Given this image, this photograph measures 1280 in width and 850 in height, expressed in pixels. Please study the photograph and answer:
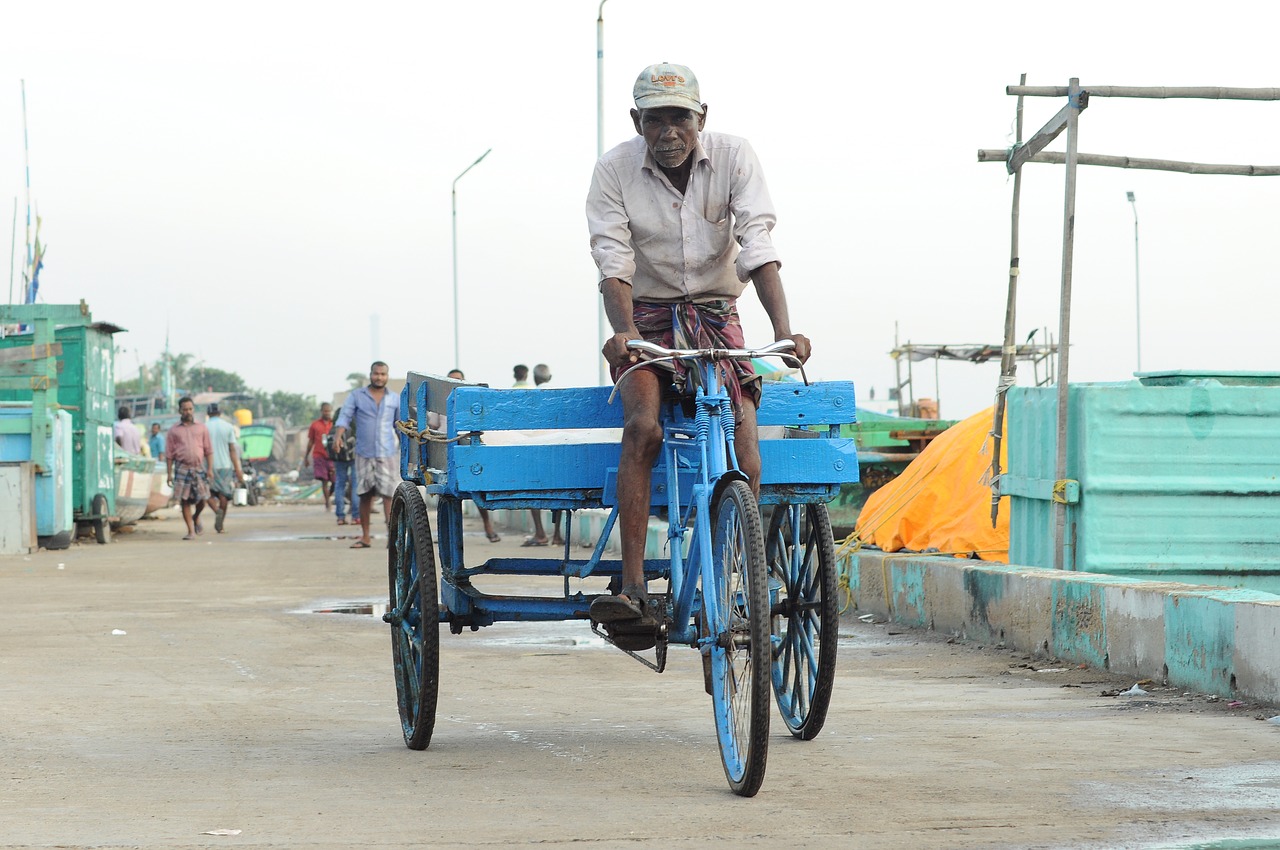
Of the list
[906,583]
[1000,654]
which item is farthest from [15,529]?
[1000,654]

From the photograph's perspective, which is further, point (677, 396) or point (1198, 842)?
point (677, 396)

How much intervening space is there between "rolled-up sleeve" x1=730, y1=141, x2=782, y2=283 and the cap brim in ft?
1.07

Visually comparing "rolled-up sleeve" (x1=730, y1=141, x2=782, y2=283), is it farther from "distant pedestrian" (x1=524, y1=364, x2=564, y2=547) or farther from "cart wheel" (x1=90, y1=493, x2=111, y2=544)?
"cart wheel" (x1=90, y1=493, x2=111, y2=544)

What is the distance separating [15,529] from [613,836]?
15416 mm

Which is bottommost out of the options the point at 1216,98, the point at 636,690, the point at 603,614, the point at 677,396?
the point at 636,690

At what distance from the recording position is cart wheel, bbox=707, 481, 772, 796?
472 centimetres

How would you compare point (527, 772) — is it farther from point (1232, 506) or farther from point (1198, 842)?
point (1232, 506)

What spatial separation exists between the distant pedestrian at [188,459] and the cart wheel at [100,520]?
97 centimetres

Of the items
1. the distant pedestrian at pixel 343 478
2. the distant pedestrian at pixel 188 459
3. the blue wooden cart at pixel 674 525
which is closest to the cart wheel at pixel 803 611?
the blue wooden cart at pixel 674 525

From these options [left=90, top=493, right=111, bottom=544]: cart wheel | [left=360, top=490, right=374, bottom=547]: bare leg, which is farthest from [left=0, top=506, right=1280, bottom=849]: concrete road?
[left=90, top=493, right=111, bottom=544]: cart wheel

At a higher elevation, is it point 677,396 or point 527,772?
point 677,396

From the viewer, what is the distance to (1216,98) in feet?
30.4

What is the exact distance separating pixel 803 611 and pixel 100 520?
16.4m

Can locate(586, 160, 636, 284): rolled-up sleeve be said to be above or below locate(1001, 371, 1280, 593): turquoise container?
above
